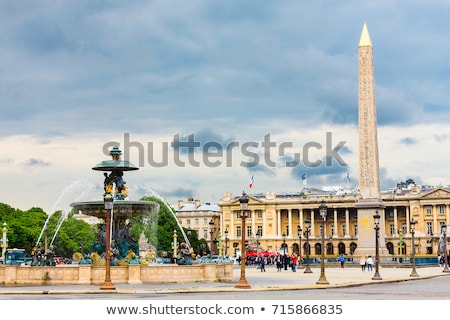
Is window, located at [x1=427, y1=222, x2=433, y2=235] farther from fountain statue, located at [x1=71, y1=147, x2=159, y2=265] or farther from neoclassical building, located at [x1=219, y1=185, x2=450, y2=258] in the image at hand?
fountain statue, located at [x1=71, y1=147, x2=159, y2=265]

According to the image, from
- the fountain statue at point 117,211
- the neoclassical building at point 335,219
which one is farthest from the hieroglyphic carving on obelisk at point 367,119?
the neoclassical building at point 335,219

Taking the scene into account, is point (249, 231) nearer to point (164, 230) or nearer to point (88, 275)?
point (164, 230)

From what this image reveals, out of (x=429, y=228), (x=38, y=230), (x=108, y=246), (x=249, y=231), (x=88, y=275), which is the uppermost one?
(x=249, y=231)

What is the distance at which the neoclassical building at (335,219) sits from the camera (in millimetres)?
142750

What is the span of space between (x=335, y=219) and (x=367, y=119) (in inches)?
3559

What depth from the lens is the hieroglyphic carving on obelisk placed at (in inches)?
2461

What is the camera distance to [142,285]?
3225 centimetres

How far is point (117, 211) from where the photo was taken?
126 feet

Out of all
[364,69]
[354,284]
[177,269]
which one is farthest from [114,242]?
[364,69]

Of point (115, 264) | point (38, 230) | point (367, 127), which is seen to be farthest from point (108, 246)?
point (38, 230)

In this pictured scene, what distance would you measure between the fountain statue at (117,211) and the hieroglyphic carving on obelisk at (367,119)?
90.1 ft

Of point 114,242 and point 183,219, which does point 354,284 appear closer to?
point 114,242

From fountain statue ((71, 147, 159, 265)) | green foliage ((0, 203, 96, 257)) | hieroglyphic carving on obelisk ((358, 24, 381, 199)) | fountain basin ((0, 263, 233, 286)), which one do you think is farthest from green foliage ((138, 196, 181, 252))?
fountain basin ((0, 263, 233, 286))

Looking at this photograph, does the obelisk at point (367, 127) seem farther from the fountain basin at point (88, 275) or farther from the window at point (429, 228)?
the window at point (429, 228)
